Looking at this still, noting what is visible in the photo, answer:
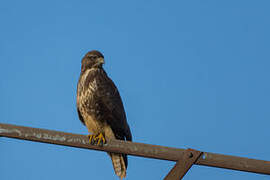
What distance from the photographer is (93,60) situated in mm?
7793

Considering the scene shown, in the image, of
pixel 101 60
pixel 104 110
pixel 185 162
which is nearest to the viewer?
pixel 185 162

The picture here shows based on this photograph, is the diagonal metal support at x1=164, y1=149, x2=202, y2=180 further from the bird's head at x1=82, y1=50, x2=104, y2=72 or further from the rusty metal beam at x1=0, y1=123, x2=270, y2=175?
the bird's head at x1=82, y1=50, x2=104, y2=72

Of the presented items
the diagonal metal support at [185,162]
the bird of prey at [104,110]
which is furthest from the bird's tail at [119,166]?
the diagonal metal support at [185,162]

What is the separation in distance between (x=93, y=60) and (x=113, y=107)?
1189 millimetres

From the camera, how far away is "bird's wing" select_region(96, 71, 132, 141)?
7.02 meters

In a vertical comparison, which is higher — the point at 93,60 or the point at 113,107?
the point at 93,60

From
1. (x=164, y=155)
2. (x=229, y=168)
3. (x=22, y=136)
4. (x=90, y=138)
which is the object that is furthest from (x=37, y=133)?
(x=229, y=168)

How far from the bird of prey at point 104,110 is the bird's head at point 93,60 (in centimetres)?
35

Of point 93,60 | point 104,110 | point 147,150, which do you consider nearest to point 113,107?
point 104,110

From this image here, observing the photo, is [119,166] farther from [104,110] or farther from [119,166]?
[104,110]

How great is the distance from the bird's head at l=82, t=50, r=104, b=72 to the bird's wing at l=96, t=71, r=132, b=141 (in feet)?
1.59

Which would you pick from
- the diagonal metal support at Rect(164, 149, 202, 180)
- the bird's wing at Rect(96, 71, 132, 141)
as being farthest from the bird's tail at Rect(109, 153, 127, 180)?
the diagonal metal support at Rect(164, 149, 202, 180)

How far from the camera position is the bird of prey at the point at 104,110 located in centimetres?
698

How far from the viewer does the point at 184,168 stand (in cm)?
410
